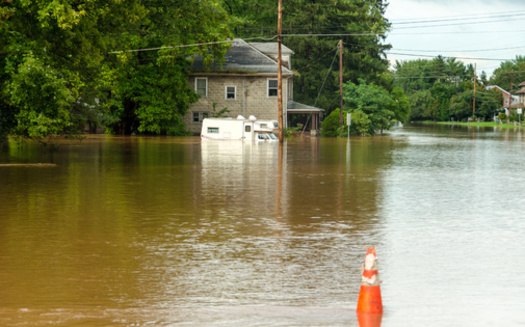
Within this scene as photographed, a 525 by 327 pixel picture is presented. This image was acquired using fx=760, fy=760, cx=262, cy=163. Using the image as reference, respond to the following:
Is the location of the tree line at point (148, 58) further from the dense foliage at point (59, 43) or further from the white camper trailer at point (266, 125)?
the white camper trailer at point (266, 125)

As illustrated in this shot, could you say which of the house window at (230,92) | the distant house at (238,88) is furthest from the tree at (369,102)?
the house window at (230,92)

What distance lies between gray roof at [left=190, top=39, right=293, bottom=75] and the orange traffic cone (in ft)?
196

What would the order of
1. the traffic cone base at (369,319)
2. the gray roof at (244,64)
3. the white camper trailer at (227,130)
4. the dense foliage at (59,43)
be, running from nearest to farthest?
the traffic cone base at (369,319) < the dense foliage at (59,43) < the white camper trailer at (227,130) < the gray roof at (244,64)

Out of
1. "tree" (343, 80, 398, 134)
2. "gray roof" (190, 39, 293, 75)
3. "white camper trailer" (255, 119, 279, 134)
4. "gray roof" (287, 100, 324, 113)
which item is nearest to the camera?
"white camper trailer" (255, 119, 279, 134)

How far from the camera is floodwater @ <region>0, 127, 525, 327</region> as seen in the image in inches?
316

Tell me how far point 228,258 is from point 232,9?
86.7 meters

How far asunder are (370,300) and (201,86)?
63.3 metres

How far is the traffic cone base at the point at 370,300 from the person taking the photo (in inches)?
305

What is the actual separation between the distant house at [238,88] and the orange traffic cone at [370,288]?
6098cm

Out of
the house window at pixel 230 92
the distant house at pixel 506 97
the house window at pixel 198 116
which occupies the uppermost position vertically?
the distant house at pixel 506 97

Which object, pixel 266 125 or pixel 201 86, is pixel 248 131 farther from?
pixel 201 86

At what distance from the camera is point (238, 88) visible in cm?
6956

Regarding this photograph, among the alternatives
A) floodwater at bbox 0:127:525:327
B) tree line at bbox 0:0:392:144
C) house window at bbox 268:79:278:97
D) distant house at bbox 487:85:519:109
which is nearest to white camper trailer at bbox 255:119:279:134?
house window at bbox 268:79:278:97

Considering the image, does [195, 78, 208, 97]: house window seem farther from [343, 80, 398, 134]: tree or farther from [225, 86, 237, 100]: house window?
[343, 80, 398, 134]: tree
